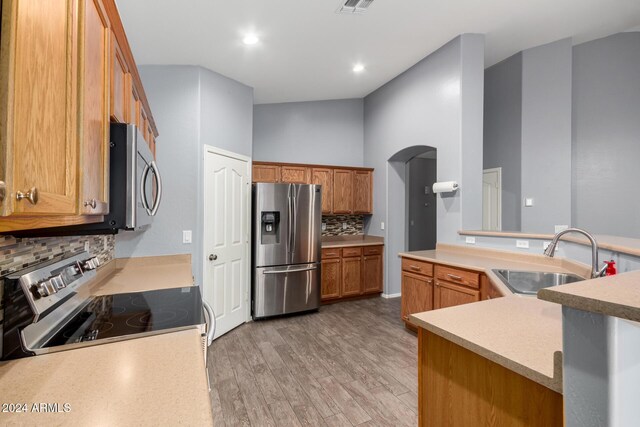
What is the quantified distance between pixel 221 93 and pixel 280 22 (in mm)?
1082

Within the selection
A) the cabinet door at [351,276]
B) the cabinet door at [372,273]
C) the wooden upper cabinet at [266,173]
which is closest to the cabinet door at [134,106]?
the wooden upper cabinet at [266,173]

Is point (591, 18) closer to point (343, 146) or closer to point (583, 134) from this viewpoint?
point (583, 134)

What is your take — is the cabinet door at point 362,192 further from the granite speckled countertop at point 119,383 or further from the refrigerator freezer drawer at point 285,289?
the granite speckled countertop at point 119,383

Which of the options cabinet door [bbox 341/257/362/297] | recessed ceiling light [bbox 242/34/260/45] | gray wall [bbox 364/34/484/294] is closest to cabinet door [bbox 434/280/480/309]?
gray wall [bbox 364/34/484/294]

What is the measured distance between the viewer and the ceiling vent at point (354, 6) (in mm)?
2492

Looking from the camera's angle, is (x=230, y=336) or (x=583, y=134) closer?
(x=230, y=336)

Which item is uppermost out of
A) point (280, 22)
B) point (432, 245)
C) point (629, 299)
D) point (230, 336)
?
point (280, 22)

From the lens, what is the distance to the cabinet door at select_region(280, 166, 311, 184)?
4.30m

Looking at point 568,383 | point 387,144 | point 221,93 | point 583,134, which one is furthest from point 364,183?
point 568,383

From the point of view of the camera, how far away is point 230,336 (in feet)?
10.5

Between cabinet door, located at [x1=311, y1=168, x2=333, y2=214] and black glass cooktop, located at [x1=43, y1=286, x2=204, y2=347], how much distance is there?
3001 millimetres

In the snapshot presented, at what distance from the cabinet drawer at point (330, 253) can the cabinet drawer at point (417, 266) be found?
117 centimetres

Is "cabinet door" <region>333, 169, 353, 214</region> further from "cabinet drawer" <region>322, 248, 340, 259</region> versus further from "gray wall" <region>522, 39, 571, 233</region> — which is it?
"gray wall" <region>522, 39, 571, 233</region>

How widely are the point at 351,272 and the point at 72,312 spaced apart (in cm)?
348
